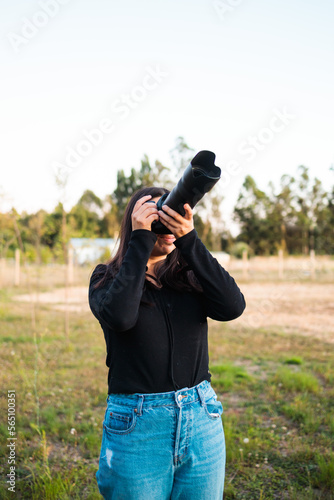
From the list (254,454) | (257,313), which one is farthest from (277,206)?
(254,454)

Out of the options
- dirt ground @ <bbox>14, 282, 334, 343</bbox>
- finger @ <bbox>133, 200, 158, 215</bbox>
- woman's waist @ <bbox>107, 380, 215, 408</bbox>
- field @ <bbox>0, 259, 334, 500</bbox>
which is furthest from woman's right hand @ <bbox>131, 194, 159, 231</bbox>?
dirt ground @ <bbox>14, 282, 334, 343</bbox>

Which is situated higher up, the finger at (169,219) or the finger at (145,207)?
the finger at (145,207)

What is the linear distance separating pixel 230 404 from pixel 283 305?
776 cm

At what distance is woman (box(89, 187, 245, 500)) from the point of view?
1.25 m

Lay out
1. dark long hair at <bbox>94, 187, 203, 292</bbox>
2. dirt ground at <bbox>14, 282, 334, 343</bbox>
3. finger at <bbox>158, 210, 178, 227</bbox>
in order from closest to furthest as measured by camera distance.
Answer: finger at <bbox>158, 210, 178, 227</bbox>, dark long hair at <bbox>94, 187, 203, 292</bbox>, dirt ground at <bbox>14, 282, 334, 343</bbox>

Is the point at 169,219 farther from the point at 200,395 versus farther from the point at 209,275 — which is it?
the point at 200,395

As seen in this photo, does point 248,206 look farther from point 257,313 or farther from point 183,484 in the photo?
Answer: point 183,484

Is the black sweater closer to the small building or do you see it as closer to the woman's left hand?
the woman's left hand

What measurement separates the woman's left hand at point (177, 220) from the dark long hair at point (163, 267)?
0.59 feet

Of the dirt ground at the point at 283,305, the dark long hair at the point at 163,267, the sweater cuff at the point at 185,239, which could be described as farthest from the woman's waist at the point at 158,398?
the dirt ground at the point at 283,305

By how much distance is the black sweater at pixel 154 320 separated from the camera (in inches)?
50.5

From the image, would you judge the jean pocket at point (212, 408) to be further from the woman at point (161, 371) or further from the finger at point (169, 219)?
the finger at point (169, 219)

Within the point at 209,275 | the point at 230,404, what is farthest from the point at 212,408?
the point at 230,404

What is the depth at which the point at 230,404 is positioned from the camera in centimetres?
388
